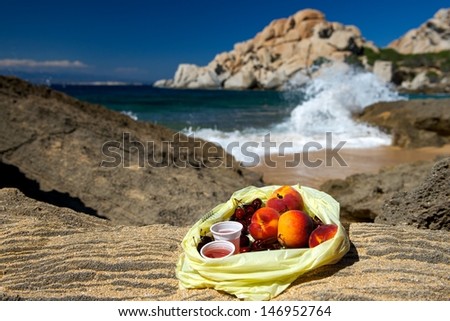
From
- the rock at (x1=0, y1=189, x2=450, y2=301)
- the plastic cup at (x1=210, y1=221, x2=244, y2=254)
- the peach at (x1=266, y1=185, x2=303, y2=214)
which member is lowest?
the rock at (x1=0, y1=189, x2=450, y2=301)

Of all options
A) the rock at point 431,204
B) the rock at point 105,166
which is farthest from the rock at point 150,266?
the rock at point 105,166

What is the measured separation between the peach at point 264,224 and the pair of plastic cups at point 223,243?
96mm

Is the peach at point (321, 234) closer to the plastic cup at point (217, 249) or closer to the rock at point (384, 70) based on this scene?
the plastic cup at point (217, 249)

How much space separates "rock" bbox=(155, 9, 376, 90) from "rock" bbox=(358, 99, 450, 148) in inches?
2032

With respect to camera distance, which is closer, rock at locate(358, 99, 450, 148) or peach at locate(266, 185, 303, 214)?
peach at locate(266, 185, 303, 214)

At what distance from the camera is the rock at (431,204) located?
11.1 ft

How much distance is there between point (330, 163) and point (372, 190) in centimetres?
398

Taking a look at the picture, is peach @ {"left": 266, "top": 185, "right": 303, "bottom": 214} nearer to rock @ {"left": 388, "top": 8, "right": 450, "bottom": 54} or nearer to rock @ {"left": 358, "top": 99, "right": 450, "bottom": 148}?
rock @ {"left": 358, "top": 99, "right": 450, "bottom": 148}

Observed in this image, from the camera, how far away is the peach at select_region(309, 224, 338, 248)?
96.3 inches

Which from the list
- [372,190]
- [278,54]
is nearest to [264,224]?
[372,190]
